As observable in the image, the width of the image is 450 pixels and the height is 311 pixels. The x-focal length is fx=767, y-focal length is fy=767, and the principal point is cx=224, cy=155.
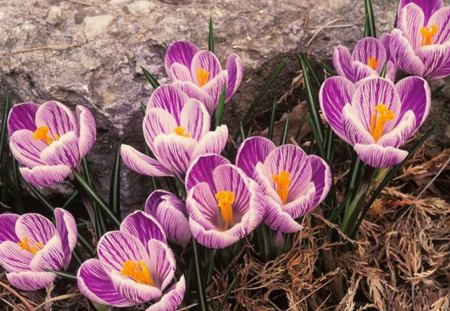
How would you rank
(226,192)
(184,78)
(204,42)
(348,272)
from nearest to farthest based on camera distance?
(226,192) < (184,78) < (348,272) < (204,42)

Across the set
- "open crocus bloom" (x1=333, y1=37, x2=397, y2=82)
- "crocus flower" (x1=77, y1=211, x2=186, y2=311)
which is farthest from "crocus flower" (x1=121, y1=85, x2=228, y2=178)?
"open crocus bloom" (x1=333, y1=37, x2=397, y2=82)

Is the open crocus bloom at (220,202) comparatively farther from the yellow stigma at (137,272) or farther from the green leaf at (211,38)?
the green leaf at (211,38)

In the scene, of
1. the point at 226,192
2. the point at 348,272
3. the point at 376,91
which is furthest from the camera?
the point at 348,272

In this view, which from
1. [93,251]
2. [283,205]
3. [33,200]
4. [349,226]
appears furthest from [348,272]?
[33,200]

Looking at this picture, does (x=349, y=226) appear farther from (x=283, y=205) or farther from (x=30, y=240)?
(x=30, y=240)

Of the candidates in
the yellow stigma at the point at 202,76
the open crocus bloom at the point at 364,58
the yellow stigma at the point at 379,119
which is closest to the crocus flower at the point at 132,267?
the yellow stigma at the point at 202,76

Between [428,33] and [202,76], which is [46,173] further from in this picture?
[428,33]

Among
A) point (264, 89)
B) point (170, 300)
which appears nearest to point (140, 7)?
point (264, 89)

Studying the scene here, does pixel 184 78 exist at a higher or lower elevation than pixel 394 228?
higher
